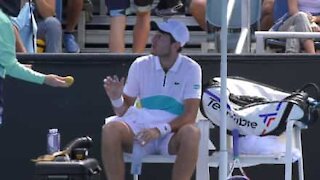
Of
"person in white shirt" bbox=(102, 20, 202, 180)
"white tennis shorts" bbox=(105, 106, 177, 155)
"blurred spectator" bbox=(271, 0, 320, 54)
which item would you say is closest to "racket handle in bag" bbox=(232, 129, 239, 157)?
"person in white shirt" bbox=(102, 20, 202, 180)

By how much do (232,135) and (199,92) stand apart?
0.35 metres

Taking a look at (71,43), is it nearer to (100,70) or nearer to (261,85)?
(100,70)

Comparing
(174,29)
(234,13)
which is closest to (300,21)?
(234,13)

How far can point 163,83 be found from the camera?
7109mm

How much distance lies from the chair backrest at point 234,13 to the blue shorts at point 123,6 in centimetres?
57

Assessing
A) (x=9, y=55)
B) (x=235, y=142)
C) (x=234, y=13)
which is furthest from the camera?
(x=234, y=13)

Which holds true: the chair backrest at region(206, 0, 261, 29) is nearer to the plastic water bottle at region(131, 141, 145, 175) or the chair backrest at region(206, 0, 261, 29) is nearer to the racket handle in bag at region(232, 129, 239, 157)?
the racket handle in bag at region(232, 129, 239, 157)

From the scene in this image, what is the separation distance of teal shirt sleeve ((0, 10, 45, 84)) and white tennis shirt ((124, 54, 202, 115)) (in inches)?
32.4

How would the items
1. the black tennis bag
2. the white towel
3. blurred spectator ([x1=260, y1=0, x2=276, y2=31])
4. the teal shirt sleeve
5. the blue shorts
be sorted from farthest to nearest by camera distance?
blurred spectator ([x1=260, y1=0, x2=276, y2=31])
the blue shorts
the white towel
the black tennis bag
the teal shirt sleeve

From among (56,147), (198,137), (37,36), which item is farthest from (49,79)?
(37,36)

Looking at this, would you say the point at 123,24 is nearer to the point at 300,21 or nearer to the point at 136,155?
the point at 300,21

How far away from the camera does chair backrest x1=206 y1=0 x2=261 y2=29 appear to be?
30.0 ft

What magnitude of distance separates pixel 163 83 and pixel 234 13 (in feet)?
7.67

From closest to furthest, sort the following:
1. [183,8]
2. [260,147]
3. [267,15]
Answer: [260,147] < [267,15] < [183,8]
